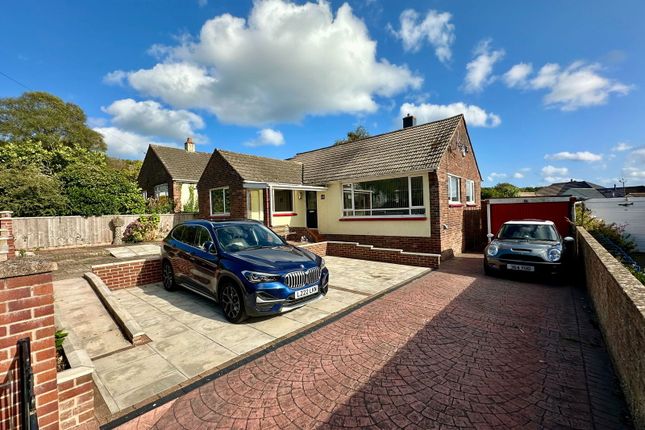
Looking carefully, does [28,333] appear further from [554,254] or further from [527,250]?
[554,254]

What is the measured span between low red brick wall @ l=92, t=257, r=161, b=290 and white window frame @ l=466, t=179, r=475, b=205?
546 inches

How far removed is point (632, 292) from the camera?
2840 mm

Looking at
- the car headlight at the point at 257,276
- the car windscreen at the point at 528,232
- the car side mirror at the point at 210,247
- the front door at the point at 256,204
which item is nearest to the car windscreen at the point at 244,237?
the car side mirror at the point at 210,247

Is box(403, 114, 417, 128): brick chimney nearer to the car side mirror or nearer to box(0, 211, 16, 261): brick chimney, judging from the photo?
the car side mirror

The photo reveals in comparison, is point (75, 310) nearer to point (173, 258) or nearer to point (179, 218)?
point (173, 258)

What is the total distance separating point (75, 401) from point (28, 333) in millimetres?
858

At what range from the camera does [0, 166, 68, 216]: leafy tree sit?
13023mm

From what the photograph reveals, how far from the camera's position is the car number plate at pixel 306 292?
4.95m

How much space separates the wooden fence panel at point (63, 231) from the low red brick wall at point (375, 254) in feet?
36.0

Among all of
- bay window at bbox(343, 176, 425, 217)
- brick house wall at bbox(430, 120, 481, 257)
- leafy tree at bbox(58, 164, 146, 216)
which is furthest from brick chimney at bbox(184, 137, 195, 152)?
brick house wall at bbox(430, 120, 481, 257)

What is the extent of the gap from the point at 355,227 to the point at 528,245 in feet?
22.0

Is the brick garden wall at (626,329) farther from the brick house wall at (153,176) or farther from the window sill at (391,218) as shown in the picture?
the brick house wall at (153,176)

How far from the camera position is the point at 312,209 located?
15391 millimetres

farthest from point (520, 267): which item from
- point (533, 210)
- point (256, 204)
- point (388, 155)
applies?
point (256, 204)
